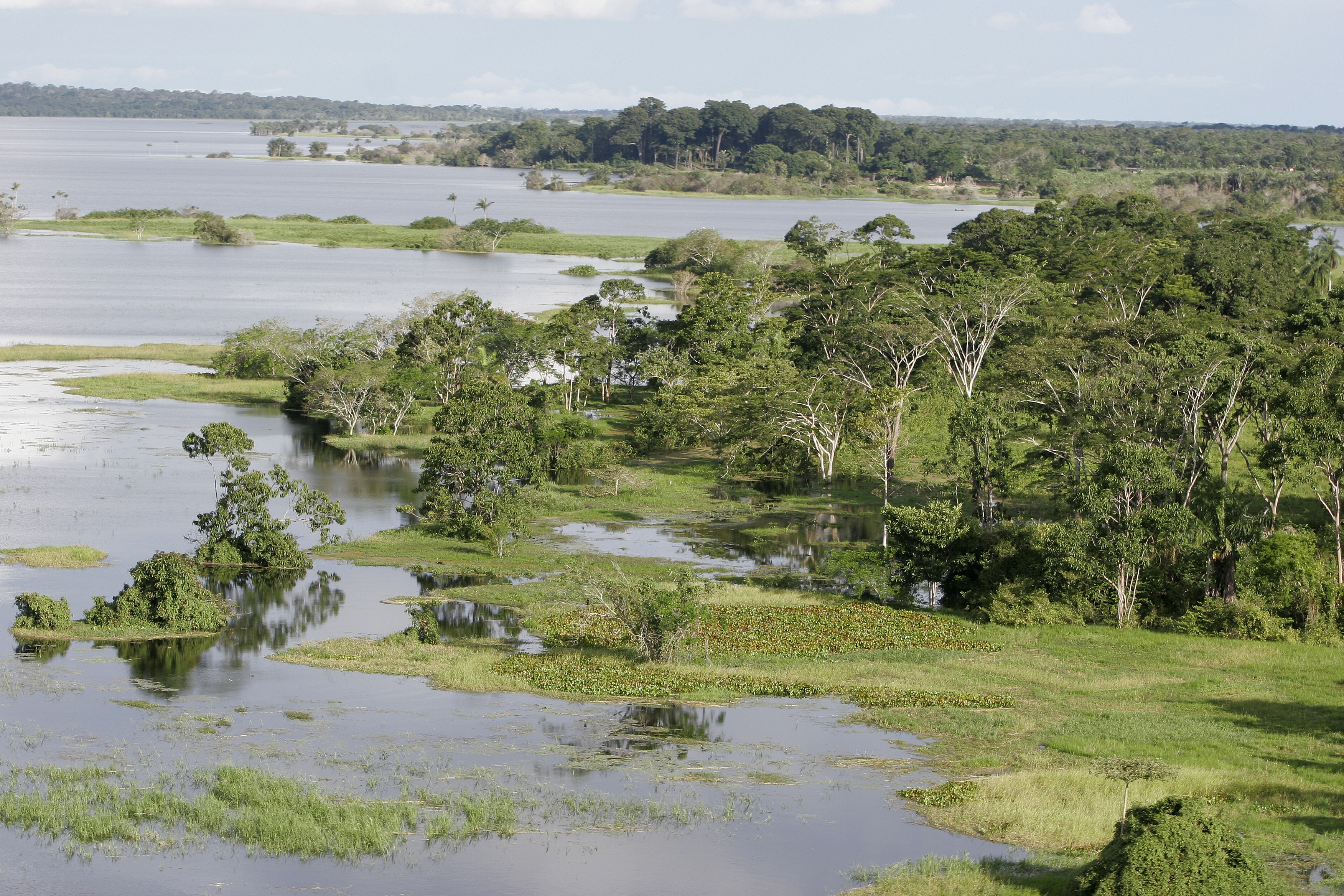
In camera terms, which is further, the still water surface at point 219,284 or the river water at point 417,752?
the still water surface at point 219,284

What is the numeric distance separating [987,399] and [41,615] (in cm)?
3112

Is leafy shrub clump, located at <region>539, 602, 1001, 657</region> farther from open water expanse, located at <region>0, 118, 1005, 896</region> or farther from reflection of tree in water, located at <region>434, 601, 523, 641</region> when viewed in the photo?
open water expanse, located at <region>0, 118, 1005, 896</region>

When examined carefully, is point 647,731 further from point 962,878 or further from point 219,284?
point 219,284

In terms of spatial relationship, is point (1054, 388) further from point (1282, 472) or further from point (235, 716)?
point (235, 716)

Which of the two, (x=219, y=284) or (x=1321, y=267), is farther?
(x=219, y=284)

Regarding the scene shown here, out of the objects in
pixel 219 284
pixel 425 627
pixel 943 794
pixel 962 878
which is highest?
pixel 219 284

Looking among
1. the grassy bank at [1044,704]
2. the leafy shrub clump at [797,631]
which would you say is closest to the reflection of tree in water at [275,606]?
the grassy bank at [1044,704]

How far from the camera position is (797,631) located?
1459 inches

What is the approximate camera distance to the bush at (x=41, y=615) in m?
35.5

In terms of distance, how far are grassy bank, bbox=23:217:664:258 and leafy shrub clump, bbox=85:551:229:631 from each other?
104 metres

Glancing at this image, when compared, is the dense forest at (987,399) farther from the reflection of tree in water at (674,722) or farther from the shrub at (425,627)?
the reflection of tree in water at (674,722)

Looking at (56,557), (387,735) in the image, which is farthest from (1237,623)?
(56,557)

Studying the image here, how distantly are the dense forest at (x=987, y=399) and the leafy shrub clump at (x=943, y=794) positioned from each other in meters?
13.7

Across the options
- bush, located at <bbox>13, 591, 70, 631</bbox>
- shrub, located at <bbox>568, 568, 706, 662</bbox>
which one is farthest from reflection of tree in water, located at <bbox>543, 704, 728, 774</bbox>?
bush, located at <bbox>13, 591, 70, 631</bbox>
